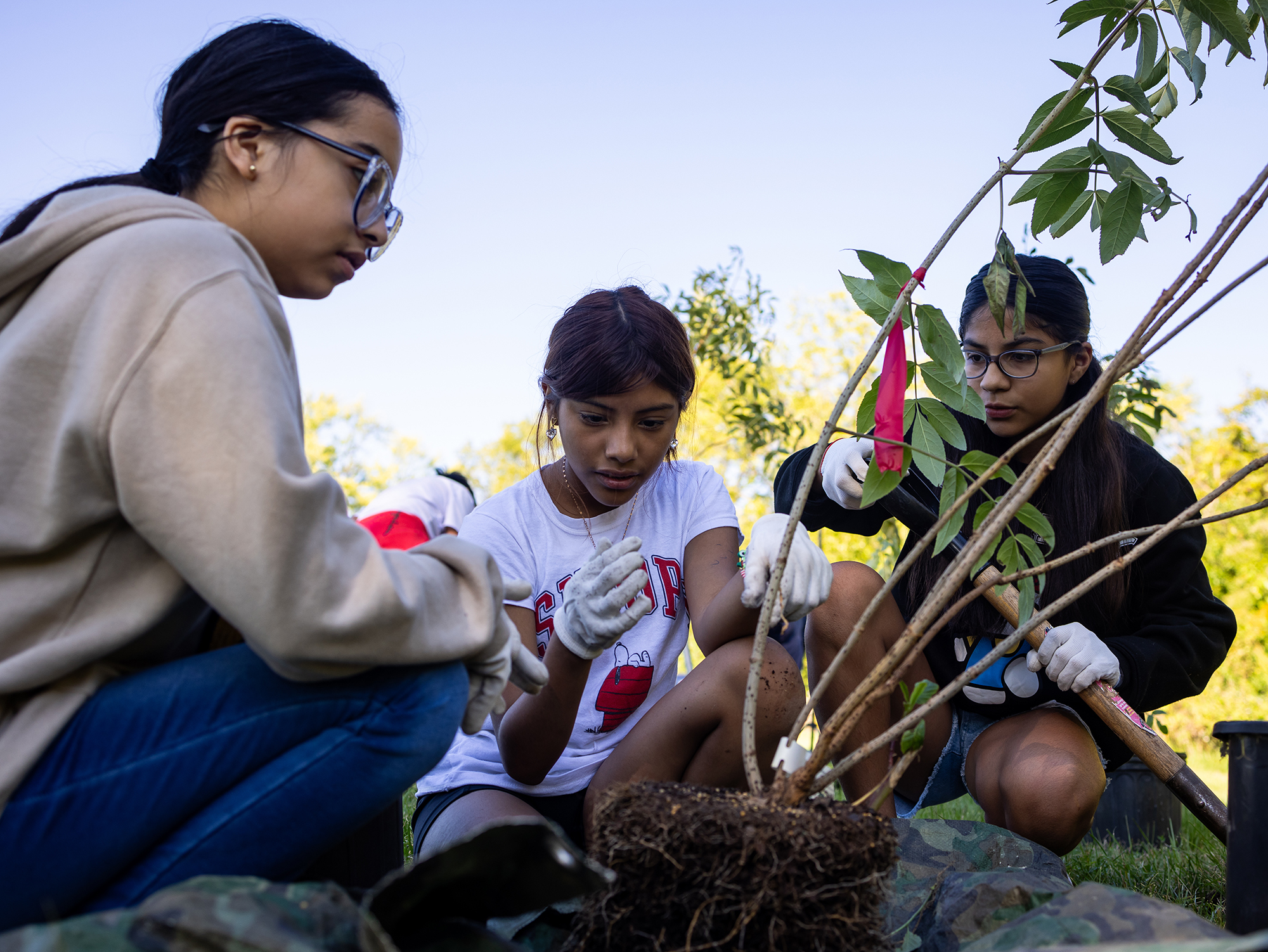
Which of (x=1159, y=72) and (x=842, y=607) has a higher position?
(x=1159, y=72)

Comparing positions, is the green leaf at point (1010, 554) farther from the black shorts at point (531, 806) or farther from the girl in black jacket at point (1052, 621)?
the black shorts at point (531, 806)

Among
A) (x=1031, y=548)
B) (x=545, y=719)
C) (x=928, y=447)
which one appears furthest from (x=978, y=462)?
(x=545, y=719)

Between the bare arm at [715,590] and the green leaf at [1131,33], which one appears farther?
the bare arm at [715,590]

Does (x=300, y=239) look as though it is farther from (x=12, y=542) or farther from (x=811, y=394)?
(x=811, y=394)

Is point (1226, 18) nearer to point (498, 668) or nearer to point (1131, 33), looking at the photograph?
point (1131, 33)

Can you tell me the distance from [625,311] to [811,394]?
36.4ft

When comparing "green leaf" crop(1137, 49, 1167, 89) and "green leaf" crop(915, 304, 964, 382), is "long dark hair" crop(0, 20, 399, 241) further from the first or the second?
"green leaf" crop(1137, 49, 1167, 89)

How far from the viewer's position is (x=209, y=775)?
112 cm

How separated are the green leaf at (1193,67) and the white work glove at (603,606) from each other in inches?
51.0

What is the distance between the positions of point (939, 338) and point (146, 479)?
118 centimetres

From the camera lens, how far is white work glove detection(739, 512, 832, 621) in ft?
5.90

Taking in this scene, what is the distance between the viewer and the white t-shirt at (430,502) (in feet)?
14.6

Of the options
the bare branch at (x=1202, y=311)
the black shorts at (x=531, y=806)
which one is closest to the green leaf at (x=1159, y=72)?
the bare branch at (x=1202, y=311)

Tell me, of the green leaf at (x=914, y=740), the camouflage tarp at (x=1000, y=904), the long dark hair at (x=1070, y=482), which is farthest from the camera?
the long dark hair at (x=1070, y=482)
